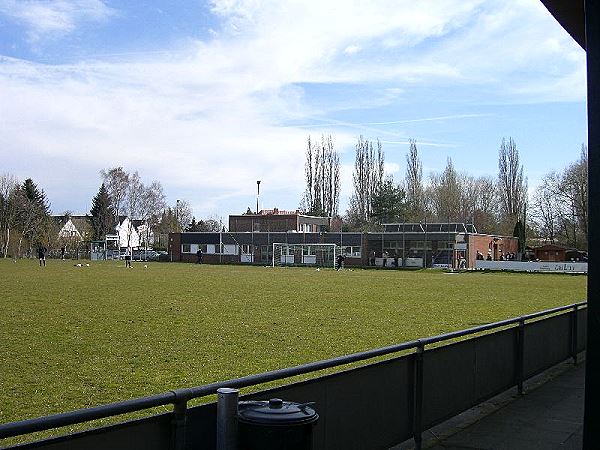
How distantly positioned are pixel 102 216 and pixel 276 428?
109695 mm

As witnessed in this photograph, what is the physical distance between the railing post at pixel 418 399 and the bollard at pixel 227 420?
3108 millimetres

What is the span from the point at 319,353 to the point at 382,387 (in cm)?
782

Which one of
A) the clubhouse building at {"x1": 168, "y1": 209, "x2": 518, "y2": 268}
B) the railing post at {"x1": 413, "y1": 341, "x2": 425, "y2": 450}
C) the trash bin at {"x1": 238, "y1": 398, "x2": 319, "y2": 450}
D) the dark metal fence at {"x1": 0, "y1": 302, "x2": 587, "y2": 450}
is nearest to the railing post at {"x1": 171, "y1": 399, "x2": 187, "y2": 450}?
the dark metal fence at {"x1": 0, "y1": 302, "x2": 587, "y2": 450}

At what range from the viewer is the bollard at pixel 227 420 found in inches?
162

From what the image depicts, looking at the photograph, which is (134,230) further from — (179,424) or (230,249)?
(179,424)

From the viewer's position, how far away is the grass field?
1095 cm

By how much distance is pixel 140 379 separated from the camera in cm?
1120

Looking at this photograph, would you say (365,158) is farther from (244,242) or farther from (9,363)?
(9,363)

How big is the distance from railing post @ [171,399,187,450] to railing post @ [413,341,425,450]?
10.7ft

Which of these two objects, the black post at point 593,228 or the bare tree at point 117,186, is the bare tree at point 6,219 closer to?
the bare tree at point 117,186

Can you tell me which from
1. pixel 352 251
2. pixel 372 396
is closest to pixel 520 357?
pixel 372 396

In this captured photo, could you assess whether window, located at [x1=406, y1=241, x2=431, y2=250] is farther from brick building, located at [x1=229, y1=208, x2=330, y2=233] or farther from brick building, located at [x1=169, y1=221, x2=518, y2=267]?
brick building, located at [x1=229, y1=208, x2=330, y2=233]

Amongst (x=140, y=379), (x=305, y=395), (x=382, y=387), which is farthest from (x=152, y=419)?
(x=140, y=379)

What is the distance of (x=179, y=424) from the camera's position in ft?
13.5
